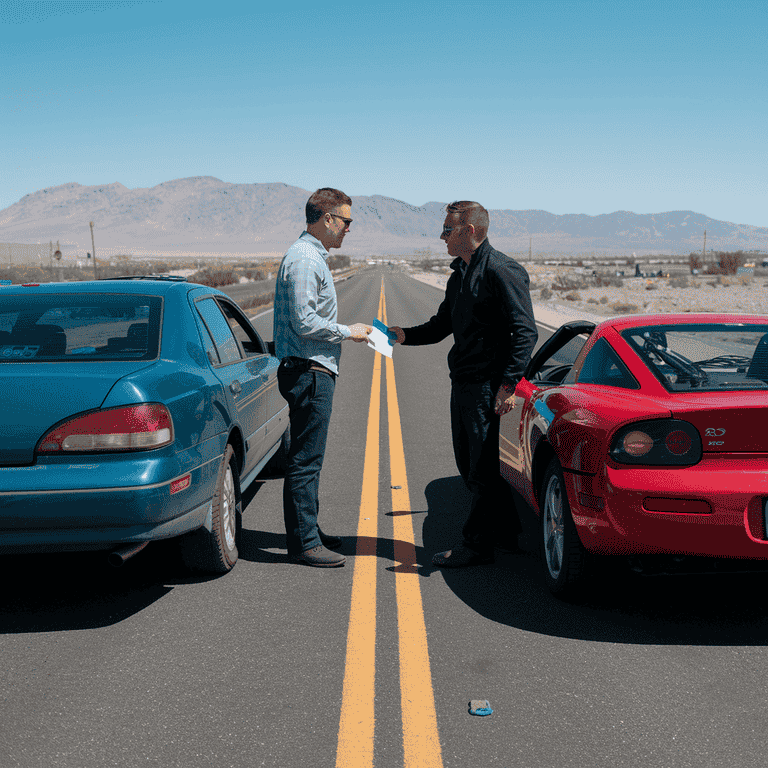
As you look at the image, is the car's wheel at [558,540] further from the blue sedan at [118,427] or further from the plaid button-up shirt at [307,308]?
the blue sedan at [118,427]

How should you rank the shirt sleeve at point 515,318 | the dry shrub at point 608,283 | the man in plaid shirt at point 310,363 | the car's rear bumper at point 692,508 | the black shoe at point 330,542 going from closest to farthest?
the car's rear bumper at point 692,508 < the shirt sleeve at point 515,318 < the man in plaid shirt at point 310,363 < the black shoe at point 330,542 < the dry shrub at point 608,283

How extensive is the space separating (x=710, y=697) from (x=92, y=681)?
97.3 inches

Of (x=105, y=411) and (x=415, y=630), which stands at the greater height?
(x=105, y=411)

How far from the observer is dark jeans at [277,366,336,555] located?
484 centimetres

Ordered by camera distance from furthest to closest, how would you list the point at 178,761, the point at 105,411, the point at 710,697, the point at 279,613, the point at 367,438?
the point at 367,438, the point at 279,613, the point at 105,411, the point at 710,697, the point at 178,761

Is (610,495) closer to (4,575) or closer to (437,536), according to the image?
(437,536)

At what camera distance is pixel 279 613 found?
417cm

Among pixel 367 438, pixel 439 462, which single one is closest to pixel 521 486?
pixel 439 462

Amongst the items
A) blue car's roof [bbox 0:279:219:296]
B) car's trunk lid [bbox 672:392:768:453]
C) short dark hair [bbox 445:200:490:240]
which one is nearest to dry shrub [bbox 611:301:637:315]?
short dark hair [bbox 445:200:490:240]

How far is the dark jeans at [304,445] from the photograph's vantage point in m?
4.84

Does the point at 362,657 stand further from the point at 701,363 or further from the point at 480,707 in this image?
the point at 701,363

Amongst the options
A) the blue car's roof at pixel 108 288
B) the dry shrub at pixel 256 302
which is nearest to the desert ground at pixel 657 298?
the dry shrub at pixel 256 302

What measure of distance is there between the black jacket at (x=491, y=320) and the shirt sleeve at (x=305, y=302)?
723 millimetres

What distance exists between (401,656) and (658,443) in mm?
1467
